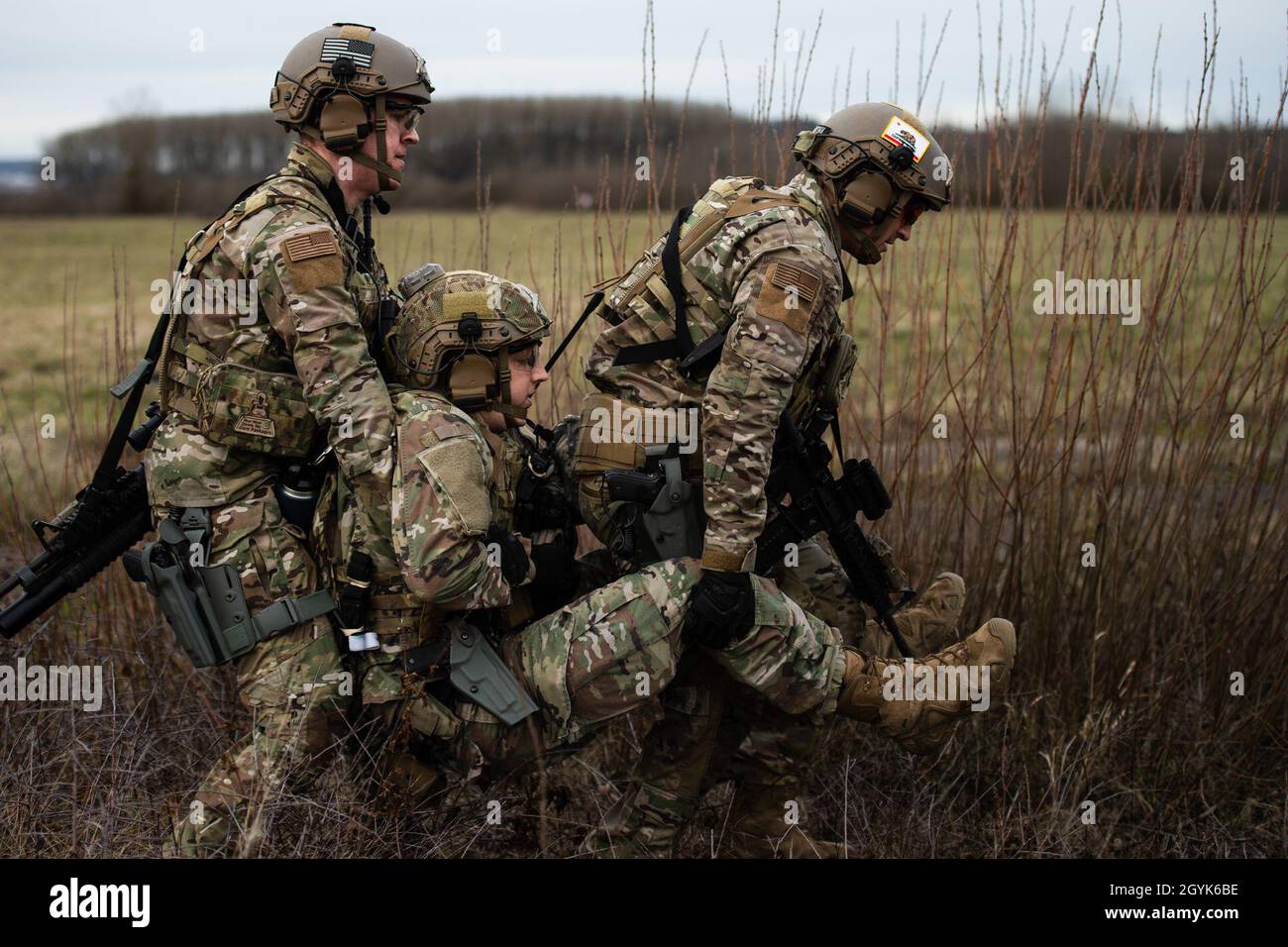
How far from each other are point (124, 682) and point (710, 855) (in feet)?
7.17

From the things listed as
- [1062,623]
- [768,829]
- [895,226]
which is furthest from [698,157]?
[768,829]

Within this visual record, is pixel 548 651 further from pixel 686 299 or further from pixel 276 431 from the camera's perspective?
pixel 686 299

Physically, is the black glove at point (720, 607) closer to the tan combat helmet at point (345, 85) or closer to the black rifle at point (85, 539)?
the tan combat helmet at point (345, 85)

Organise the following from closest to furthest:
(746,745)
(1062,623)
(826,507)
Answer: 1. (826,507)
2. (746,745)
3. (1062,623)

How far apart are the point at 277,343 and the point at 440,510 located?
0.70 metres

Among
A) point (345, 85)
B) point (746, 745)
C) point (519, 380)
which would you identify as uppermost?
point (345, 85)

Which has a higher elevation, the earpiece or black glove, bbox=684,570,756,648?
the earpiece

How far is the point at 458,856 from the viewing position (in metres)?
3.35

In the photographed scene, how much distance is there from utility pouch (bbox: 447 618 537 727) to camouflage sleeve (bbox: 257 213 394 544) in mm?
380

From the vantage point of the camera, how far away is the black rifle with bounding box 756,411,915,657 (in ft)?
11.4

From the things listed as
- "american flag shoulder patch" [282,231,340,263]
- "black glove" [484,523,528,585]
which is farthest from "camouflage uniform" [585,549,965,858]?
"american flag shoulder patch" [282,231,340,263]

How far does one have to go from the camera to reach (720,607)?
3041 mm

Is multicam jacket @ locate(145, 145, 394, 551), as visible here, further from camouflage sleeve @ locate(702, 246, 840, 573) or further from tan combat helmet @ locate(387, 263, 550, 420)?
camouflage sleeve @ locate(702, 246, 840, 573)

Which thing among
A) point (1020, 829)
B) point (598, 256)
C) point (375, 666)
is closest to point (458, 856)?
point (375, 666)
